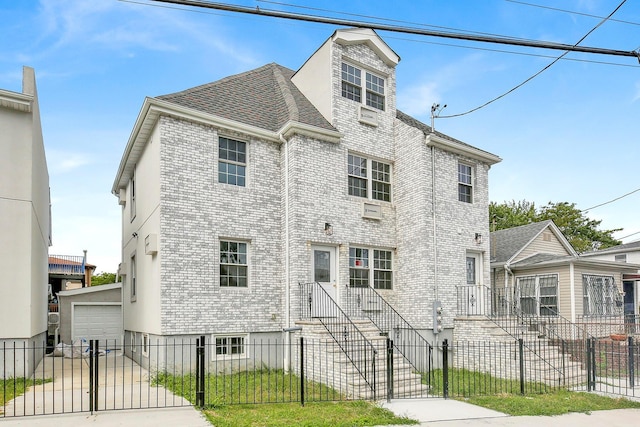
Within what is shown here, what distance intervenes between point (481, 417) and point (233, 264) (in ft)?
23.4

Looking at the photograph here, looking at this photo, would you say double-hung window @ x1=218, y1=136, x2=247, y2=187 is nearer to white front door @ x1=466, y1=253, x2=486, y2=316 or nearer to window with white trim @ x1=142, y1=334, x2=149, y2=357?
window with white trim @ x1=142, y1=334, x2=149, y2=357

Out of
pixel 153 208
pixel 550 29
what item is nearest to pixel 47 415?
pixel 153 208

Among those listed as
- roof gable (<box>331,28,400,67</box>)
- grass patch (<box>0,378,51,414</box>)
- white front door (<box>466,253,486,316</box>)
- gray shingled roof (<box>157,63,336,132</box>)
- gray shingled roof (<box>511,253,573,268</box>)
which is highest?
roof gable (<box>331,28,400,67</box>)

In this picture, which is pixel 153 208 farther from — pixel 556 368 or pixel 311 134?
pixel 556 368

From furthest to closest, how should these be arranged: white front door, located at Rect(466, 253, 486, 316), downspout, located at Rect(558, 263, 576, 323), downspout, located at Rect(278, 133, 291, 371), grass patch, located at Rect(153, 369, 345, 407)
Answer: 1. downspout, located at Rect(558, 263, 576, 323)
2. white front door, located at Rect(466, 253, 486, 316)
3. downspout, located at Rect(278, 133, 291, 371)
4. grass patch, located at Rect(153, 369, 345, 407)

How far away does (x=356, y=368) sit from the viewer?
11.3m

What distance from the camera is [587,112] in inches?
717

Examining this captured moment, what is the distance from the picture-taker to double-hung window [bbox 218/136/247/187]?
14094 millimetres

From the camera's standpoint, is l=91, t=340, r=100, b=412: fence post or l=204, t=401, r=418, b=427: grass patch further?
l=91, t=340, r=100, b=412: fence post

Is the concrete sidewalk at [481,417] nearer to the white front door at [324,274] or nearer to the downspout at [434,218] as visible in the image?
the white front door at [324,274]

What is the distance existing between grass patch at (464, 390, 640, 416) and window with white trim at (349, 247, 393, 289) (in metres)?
5.38

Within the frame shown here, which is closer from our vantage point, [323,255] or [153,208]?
[153,208]

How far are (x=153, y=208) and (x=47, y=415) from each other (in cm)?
637

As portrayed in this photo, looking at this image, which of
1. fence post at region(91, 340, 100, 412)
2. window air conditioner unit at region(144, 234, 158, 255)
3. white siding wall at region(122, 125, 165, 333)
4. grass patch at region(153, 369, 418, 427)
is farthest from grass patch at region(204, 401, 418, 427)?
window air conditioner unit at region(144, 234, 158, 255)
